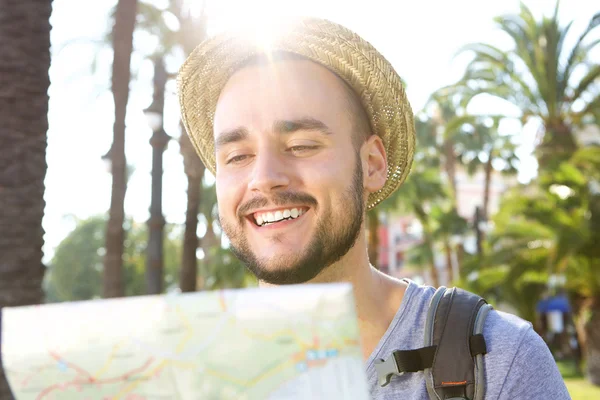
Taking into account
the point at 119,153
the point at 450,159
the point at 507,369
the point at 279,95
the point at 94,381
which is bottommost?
the point at 507,369

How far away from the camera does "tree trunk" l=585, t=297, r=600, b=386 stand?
15.2 meters

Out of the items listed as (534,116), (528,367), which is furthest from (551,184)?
(528,367)

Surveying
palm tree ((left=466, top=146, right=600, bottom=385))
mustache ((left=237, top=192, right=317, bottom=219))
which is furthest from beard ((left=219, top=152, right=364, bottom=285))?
A: palm tree ((left=466, top=146, right=600, bottom=385))

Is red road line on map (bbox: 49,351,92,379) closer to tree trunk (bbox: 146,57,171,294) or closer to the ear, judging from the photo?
the ear

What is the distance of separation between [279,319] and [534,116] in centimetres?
1655

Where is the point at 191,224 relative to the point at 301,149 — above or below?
above

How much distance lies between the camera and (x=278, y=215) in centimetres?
165

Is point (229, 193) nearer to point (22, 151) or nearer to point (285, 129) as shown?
point (285, 129)

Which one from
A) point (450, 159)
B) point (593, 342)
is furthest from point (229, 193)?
point (450, 159)

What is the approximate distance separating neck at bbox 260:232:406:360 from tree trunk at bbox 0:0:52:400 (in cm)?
245

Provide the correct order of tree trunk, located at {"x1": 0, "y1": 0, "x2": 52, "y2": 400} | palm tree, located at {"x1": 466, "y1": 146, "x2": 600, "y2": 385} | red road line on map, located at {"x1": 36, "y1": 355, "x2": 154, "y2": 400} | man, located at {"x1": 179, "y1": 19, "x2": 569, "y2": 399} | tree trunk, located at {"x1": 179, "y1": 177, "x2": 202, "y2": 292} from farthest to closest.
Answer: palm tree, located at {"x1": 466, "y1": 146, "x2": 600, "y2": 385} < tree trunk, located at {"x1": 179, "y1": 177, "x2": 202, "y2": 292} < tree trunk, located at {"x1": 0, "y1": 0, "x2": 52, "y2": 400} < man, located at {"x1": 179, "y1": 19, "x2": 569, "y2": 399} < red road line on map, located at {"x1": 36, "y1": 355, "x2": 154, "y2": 400}

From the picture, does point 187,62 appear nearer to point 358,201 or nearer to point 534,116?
point 358,201

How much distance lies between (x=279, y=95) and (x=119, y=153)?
7.83 m

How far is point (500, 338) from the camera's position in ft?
5.17
